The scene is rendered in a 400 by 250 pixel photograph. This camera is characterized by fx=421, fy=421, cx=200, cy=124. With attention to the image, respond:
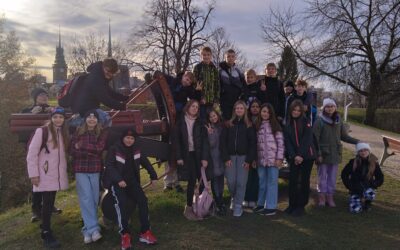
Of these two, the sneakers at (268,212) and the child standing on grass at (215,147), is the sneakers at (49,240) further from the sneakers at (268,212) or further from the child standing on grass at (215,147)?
the sneakers at (268,212)

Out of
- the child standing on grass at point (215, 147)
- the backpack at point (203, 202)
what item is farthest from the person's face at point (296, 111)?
the backpack at point (203, 202)

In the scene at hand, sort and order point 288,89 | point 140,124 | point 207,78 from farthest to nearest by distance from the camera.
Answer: point 288,89 → point 207,78 → point 140,124

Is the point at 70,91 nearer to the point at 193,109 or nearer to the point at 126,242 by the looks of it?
the point at 193,109

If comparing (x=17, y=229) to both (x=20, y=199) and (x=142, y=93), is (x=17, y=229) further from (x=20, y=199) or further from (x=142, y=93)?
(x=20, y=199)

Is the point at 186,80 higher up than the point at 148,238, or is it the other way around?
the point at 186,80

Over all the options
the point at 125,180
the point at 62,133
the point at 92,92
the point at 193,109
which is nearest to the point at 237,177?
the point at 193,109

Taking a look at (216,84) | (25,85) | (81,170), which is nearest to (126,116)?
(81,170)

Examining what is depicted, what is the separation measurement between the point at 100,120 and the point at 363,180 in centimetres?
380

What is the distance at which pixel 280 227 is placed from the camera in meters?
5.42

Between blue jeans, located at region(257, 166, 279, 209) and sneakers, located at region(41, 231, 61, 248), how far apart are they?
2.80 metres

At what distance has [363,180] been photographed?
20.0 ft

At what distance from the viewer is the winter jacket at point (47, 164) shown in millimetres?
4797

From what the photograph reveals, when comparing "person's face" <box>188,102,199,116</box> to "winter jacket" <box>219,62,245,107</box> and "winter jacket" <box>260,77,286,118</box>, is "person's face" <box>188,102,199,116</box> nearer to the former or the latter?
"winter jacket" <box>219,62,245,107</box>

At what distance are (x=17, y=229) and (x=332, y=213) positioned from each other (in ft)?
14.7
